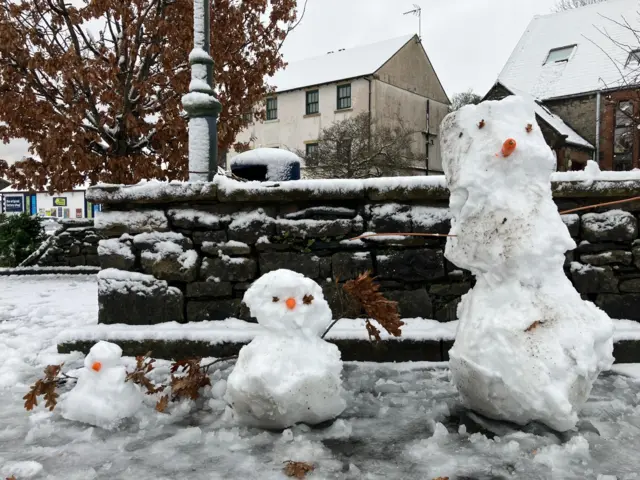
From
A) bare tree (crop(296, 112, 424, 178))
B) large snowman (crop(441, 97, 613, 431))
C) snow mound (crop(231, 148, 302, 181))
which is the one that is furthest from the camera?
bare tree (crop(296, 112, 424, 178))

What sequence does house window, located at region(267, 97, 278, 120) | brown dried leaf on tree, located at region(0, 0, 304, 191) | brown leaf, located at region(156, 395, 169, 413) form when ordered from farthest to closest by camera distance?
house window, located at region(267, 97, 278, 120)
brown dried leaf on tree, located at region(0, 0, 304, 191)
brown leaf, located at region(156, 395, 169, 413)

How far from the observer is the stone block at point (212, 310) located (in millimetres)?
3674

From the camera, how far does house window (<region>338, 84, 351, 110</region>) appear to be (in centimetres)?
2056

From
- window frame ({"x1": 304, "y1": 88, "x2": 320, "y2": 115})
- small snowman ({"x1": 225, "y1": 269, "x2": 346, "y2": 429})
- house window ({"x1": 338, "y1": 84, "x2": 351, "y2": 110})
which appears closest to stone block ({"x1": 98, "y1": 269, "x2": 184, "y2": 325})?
small snowman ({"x1": 225, "y1": 269, "x2": 346, "y2": 429})

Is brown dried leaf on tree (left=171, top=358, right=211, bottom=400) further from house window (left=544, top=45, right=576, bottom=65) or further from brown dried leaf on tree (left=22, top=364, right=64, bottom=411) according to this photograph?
house window (left=544, top=45, right=576, bottom=65)

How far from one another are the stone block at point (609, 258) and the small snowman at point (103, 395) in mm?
3191

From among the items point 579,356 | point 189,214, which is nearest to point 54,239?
point 189,214

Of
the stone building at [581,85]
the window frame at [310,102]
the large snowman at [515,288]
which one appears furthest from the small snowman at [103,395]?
the window frame at [310,102]

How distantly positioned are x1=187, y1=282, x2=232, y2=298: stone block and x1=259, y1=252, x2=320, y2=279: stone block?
0.31m

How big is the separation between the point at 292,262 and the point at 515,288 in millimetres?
1715

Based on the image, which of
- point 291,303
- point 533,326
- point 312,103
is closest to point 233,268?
point 291,303

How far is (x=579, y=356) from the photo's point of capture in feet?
7.15

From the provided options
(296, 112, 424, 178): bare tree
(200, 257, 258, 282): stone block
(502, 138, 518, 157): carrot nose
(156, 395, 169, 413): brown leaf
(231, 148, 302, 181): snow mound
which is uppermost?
(296, 112, 424, 178): bare tree

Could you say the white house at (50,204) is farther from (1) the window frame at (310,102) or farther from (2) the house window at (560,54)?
(2) the house window at (560,54)
